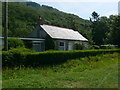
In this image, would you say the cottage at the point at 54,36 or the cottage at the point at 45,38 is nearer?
the cottage at the point at 45,38

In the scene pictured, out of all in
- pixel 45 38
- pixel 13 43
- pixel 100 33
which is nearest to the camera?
pixel 13 43

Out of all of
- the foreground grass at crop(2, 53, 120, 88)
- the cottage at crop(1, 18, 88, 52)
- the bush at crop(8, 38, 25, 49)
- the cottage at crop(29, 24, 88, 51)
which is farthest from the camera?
the cottage at crop(29, 24, 88, 51)

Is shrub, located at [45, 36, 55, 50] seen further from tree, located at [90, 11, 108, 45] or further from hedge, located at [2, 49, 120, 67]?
tree, located at [90, 11, 108, 45]

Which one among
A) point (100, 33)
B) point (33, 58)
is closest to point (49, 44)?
point (33, 58)

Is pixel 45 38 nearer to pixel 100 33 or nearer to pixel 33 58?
pixel 33 58

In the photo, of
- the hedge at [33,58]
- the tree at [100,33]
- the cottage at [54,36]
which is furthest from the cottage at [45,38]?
the tree at [100,33]

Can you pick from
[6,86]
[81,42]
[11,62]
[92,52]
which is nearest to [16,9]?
[81,42]

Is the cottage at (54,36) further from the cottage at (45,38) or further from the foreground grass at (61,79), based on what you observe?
the foreground grass at (61,79)

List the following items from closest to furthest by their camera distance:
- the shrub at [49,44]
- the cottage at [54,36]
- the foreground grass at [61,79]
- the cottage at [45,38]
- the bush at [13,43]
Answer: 1. the foreground grass at [61,79]
2. the bush at [13,43]
3. the cottage at [45,38]
4. the shrub at [49,44]
5. the cottage at [54,36]

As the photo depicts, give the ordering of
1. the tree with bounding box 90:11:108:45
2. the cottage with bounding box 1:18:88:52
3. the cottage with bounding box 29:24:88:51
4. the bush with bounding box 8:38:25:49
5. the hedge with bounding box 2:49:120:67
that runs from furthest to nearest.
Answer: the tree with bounding box 90:11:108:45
the cottage with bounding box 29:24:88:51
the cottage with bounding box 1:18:88:52
the bush with bounding box 8:38:25:49
the hedge with bounding box 2:49:120:67

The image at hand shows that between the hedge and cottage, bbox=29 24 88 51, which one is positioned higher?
cottage, bbox=29 24 88 51

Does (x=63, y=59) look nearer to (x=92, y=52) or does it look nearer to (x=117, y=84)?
(x=92, y=52)

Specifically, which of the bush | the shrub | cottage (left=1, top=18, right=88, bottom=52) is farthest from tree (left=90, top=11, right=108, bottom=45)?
the bush

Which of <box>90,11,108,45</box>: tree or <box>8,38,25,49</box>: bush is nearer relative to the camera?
<box>8,38,25,49</box>: bush
